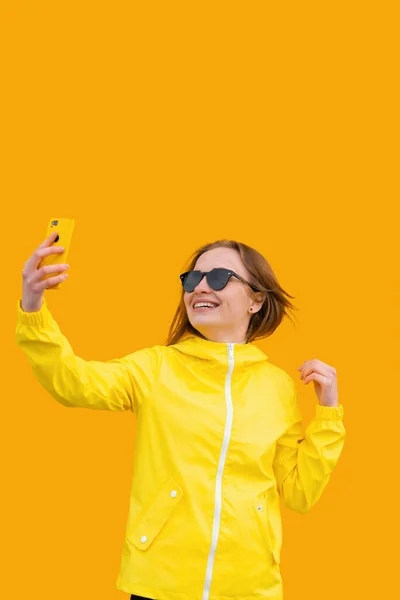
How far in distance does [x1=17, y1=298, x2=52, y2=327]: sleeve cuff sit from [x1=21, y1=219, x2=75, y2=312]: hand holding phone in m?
0.02

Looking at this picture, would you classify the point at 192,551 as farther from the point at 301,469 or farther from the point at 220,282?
the point at 220,282

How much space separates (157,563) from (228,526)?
422 mm

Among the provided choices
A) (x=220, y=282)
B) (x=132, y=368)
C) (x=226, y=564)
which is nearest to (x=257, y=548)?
(x=226, y=564)

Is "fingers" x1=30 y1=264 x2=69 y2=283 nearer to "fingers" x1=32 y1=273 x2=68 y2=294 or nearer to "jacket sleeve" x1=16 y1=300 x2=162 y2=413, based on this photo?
"fingers" x1=32 y1=273 x2=68 y2=294

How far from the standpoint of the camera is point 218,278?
441 cm

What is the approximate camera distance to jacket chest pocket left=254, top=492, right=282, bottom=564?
162 inches

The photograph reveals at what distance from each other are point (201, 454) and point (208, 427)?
15 cm

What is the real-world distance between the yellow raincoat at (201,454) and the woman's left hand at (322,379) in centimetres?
6

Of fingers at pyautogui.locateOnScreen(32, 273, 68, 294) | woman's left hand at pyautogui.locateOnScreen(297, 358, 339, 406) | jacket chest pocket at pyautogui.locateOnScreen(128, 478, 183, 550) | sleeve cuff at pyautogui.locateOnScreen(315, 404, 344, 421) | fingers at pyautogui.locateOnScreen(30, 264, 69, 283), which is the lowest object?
jacket chest pocket at pyautogui.locateOnScreen(128, 478, 183, 550)

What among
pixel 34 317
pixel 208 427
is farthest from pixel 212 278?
pixel 34 317

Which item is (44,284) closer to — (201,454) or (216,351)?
(216,351)

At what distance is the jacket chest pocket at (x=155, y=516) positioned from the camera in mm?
3975

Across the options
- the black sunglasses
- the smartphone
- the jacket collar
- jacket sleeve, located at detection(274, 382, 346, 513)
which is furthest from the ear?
the smartphone

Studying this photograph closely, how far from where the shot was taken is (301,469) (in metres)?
4.41
